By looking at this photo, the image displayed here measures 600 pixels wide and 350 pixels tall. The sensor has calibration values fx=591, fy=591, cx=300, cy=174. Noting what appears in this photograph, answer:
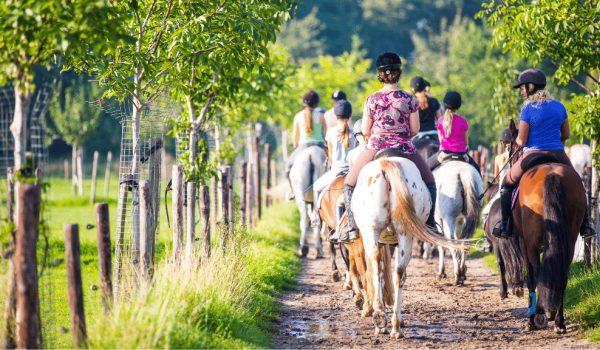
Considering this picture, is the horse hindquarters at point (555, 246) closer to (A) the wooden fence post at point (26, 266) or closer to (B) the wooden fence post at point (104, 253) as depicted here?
(B) the wooden fence post at point (104, 253)

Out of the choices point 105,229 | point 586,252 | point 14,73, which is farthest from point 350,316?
point 14,73

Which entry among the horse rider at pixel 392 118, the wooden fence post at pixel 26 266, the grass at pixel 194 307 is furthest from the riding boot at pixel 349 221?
the wooden fence post at pixel 26 266

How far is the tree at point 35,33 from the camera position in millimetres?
3732

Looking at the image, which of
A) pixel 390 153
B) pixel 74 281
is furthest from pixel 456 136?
pixel 74 281

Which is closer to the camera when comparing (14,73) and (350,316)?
(14,73)

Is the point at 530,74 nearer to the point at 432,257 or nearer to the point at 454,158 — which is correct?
the point at 454,158

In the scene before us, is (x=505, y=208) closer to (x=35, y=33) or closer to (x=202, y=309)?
(x=202, y=309)

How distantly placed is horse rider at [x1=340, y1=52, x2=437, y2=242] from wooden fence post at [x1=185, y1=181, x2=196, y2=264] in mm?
1871

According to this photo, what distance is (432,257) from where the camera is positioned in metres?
10.9

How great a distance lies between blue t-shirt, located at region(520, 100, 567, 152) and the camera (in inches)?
229

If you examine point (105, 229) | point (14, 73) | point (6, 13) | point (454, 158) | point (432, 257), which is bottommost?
point (432, 257)

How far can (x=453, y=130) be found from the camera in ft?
28.0

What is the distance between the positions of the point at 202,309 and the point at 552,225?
3.25 m

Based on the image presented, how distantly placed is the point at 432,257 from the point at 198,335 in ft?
23.3
